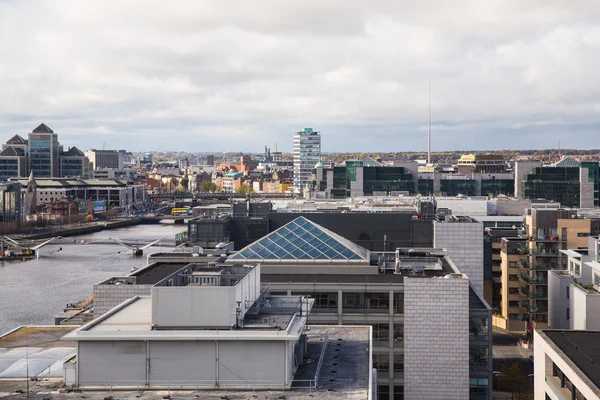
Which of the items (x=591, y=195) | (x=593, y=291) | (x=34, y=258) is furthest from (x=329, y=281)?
(x=34, y=258)

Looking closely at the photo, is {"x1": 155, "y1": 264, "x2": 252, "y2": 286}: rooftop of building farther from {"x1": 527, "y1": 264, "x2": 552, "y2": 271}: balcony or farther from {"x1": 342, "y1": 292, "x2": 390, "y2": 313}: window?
{"x1": 527, "y1": 264, "x2": 552, "y2": 271}: balcony

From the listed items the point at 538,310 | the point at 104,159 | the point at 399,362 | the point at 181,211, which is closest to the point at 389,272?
the point at 399,362

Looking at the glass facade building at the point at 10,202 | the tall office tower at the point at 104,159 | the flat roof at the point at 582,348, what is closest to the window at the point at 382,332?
the flat roof at the point at 582,348

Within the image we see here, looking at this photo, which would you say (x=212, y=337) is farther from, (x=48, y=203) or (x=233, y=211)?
(x=48, y=203)

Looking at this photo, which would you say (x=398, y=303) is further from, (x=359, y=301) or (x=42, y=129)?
(x=42, y=129)

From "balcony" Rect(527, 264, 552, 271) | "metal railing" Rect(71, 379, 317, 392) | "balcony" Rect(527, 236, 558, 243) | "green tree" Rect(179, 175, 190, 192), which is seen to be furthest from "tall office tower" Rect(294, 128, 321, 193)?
"metal railing" Rect(71, 379, 317, 392)

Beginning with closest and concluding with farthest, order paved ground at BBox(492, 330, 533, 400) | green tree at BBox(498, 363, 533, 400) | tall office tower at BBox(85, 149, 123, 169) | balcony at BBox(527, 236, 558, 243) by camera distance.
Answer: green tree at BBox(498, 363, 533, 400), paved ground at BBox(492, 330, 533, 400), balcony at BBox(527, 236, 558, 243), tall office tower at BBox(85, 149, 123, 169)
